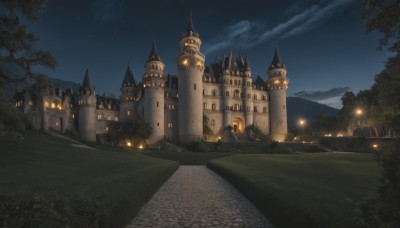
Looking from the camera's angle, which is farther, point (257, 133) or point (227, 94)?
point (227, 94)

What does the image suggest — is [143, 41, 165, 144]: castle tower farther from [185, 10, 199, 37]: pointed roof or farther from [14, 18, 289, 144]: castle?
[185, 10, 199, 37]: pointed roof

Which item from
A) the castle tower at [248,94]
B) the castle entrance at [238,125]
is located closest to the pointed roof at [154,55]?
the castle tower at [248,94]

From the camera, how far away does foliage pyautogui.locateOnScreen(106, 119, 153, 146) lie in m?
68.9

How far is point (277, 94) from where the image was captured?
9550 centimetres

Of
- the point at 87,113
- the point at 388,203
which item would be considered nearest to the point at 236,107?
the point at 87,113

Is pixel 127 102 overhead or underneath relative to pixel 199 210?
overhead

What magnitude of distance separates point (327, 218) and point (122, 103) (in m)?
87.0

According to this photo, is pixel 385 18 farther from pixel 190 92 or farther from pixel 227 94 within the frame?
pixel 227 94

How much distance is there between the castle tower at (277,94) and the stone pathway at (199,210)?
82.5 m

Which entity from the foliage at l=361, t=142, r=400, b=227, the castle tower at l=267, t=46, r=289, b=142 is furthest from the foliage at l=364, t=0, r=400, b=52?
the castle tower at l=267, t=46, r=289, b=142

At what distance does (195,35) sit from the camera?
80.7 m

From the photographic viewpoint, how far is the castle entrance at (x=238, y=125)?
301 ft

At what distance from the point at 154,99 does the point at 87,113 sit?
20517 mm

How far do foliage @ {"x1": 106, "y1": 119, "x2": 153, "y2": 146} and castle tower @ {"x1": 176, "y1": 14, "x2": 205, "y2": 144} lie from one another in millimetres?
11001
